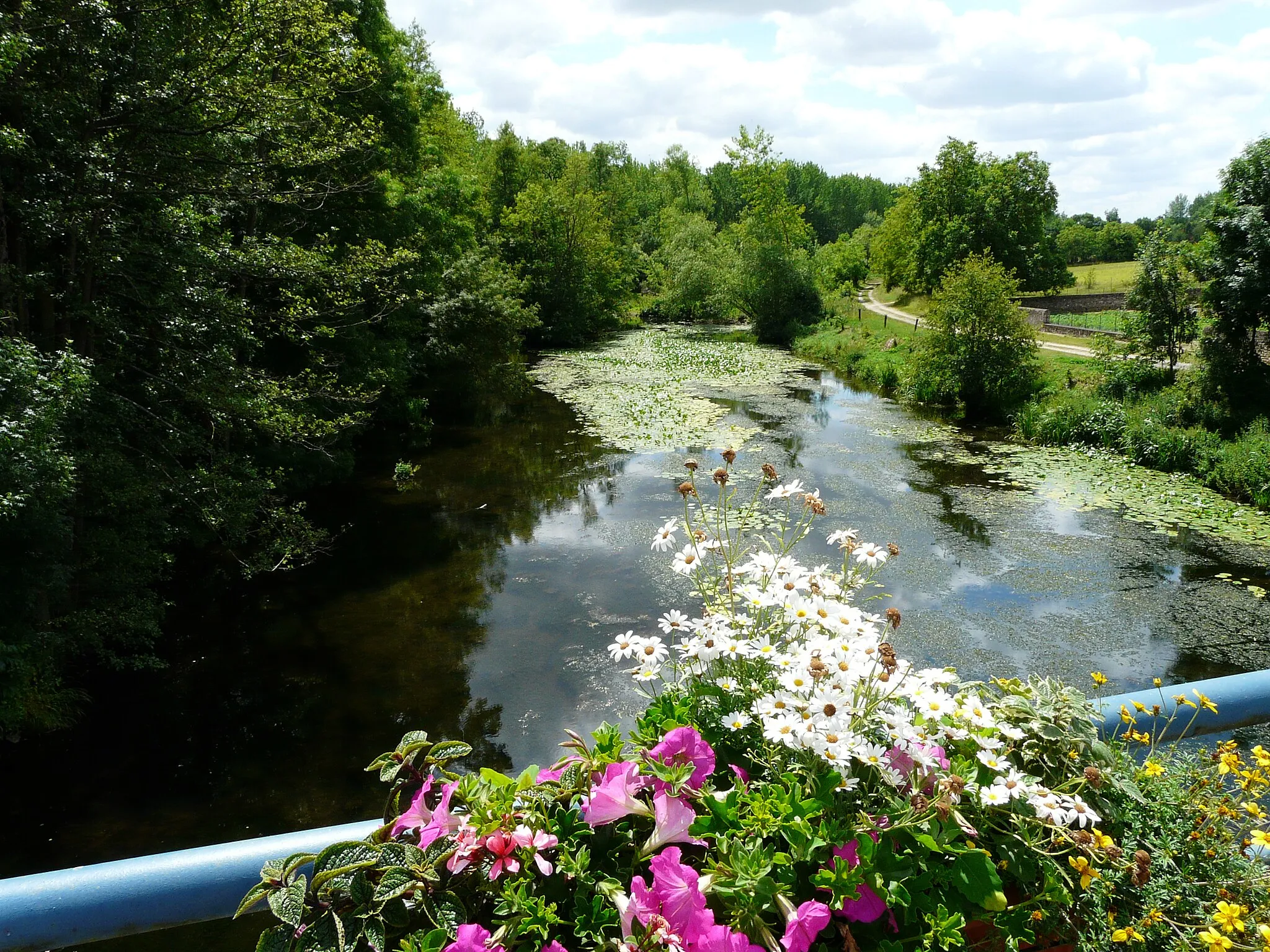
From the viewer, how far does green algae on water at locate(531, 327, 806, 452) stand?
16828mm

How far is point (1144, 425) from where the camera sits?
1459cm

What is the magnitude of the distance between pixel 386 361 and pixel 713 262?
31.4 meters

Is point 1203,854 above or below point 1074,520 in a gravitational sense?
above

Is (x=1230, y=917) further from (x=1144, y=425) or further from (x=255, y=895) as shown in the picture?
(x=1144, y=425)

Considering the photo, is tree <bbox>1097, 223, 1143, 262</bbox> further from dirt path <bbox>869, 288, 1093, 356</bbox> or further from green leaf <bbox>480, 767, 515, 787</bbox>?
green leaf <bbox>480, 767, 515, 787</bbox>

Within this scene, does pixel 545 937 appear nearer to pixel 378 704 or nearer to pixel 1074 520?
pixel 378 704

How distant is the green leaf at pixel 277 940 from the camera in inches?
31.6

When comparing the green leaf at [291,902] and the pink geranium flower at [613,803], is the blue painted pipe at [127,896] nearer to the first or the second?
the green leaf at [291,902]

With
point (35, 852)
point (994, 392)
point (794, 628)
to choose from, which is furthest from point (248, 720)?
point (994, 392)

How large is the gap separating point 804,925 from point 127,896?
792mm

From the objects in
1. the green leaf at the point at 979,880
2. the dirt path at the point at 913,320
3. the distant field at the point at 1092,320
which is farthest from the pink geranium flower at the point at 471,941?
→ the distant field at the point at 1092,320

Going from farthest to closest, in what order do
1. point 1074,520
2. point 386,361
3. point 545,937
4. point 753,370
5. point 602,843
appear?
1. point 753,370
2. point 386,361
3. point 1074,520
4. point 602,843
5. point 545,937

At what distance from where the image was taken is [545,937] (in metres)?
0.87

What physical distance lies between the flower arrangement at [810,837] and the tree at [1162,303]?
60.5ft
